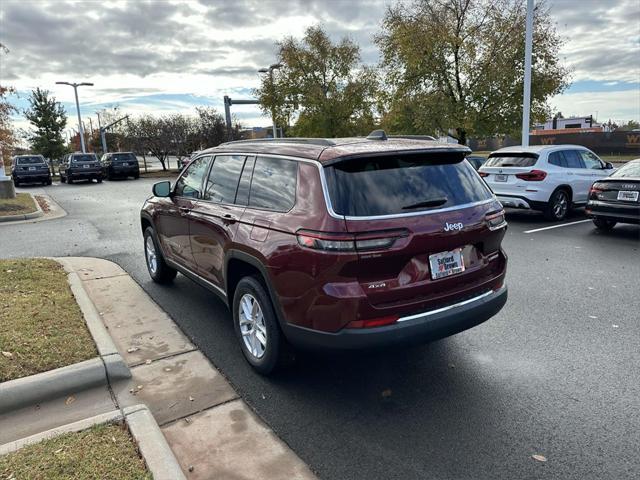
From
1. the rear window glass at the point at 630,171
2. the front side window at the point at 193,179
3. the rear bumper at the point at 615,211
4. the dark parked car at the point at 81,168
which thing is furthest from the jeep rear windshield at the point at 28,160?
the rear window glass at the point at 630,171

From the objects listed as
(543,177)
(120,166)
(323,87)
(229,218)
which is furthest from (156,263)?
(120,166)

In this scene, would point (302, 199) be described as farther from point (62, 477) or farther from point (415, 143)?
point (62, 477)

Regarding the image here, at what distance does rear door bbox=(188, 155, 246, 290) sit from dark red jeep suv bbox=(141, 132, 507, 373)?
31mm

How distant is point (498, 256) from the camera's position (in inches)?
149

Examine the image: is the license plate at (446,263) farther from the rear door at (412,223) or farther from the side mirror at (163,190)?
the side mirror at (163,190)

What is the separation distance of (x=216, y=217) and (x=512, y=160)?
8347mm

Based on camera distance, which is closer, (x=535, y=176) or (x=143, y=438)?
(x=143, y=438)

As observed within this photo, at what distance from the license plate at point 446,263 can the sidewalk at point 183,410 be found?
149 cm

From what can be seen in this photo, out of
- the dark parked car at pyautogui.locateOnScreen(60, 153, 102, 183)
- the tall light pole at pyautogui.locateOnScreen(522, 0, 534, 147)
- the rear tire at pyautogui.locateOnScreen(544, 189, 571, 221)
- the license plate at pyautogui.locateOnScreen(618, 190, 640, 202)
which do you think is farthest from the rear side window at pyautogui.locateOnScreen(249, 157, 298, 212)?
the dark parked car at pyautogui.locateOnScreen(60, 153, 102, 183)

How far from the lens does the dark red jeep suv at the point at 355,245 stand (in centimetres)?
302

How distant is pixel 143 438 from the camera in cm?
278

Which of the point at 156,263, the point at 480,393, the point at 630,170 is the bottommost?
the point at 480,393

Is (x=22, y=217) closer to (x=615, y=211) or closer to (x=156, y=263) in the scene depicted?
(x=156, y=263)

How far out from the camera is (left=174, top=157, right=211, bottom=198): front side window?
15.9ft
